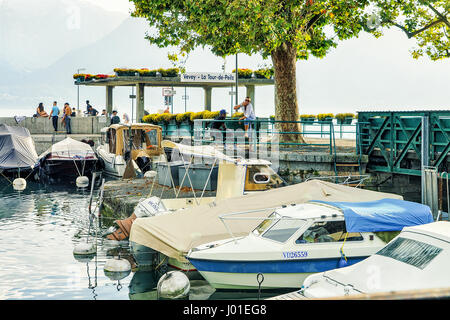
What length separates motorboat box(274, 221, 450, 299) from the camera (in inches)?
305

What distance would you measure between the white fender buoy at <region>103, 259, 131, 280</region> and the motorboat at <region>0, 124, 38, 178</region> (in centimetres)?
1886

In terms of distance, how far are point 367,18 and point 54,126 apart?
85.3 feet

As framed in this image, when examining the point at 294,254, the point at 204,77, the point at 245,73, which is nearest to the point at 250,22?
the point at 294,254

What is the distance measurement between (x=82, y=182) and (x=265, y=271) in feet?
61.6

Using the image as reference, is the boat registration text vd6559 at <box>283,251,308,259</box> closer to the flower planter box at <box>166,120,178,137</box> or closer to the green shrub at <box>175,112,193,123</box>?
the flower planter box at <box>166,120,178,137</box>

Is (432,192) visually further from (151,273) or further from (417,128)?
(151,273)

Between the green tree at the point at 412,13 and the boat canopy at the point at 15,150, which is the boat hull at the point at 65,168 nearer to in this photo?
the boat canopy at the point at 15,150

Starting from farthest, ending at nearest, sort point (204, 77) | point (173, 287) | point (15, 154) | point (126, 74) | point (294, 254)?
1. point (126, 74)
2. point (204, 77)
3. point (15, 154)
4. point (294, 254)
5. point (173, 287)

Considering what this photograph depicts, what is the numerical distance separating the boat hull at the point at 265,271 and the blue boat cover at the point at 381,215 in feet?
2.18

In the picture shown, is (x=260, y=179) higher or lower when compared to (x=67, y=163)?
higher

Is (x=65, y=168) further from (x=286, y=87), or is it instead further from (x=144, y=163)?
(x=286, y=87)

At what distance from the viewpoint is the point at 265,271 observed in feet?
32.7

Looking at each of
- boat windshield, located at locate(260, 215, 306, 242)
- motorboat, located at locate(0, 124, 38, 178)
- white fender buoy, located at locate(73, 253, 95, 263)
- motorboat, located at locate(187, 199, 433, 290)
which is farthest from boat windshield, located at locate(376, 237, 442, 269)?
motorboat, located at locate(0, 124, 38, 178)
